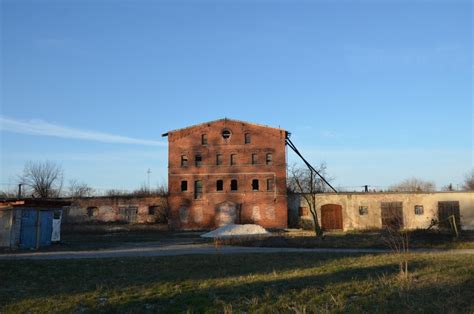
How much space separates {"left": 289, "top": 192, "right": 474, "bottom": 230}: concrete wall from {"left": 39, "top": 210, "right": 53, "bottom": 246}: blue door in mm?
23221

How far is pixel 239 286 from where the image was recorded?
10023mm

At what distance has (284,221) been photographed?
41.7 m

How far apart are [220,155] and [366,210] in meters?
14.1

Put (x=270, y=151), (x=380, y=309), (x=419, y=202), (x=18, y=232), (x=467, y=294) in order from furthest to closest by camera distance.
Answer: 1. (x=270, y=151)
2. (x=419, y=202)
3. (x=18, y=232)
4. (x=467, y=294)
5. (x=380, y=309)

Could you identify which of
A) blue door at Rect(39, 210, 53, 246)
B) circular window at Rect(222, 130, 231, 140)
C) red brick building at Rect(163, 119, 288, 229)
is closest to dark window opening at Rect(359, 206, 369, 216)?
red brick building at Rect(163, 119, 288, 229)

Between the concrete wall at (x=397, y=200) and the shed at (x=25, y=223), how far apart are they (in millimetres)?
23688

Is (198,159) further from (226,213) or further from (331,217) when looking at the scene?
(331,217)

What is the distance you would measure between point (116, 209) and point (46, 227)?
18539 millimetres

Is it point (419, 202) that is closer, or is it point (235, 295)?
point (235, 295)

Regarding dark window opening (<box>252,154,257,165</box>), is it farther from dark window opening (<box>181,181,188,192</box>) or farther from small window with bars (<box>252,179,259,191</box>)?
dark window opening (<box>181,181,188,192</box>)

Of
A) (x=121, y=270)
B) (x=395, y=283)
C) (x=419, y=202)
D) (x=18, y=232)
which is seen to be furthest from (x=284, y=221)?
(x=395, y=283)

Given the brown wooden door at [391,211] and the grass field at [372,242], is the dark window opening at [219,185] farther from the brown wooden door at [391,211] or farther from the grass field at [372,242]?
the grass field at [372,242]

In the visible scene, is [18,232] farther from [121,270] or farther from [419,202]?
[419,202]

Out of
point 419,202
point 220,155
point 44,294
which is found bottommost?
point 44,294
